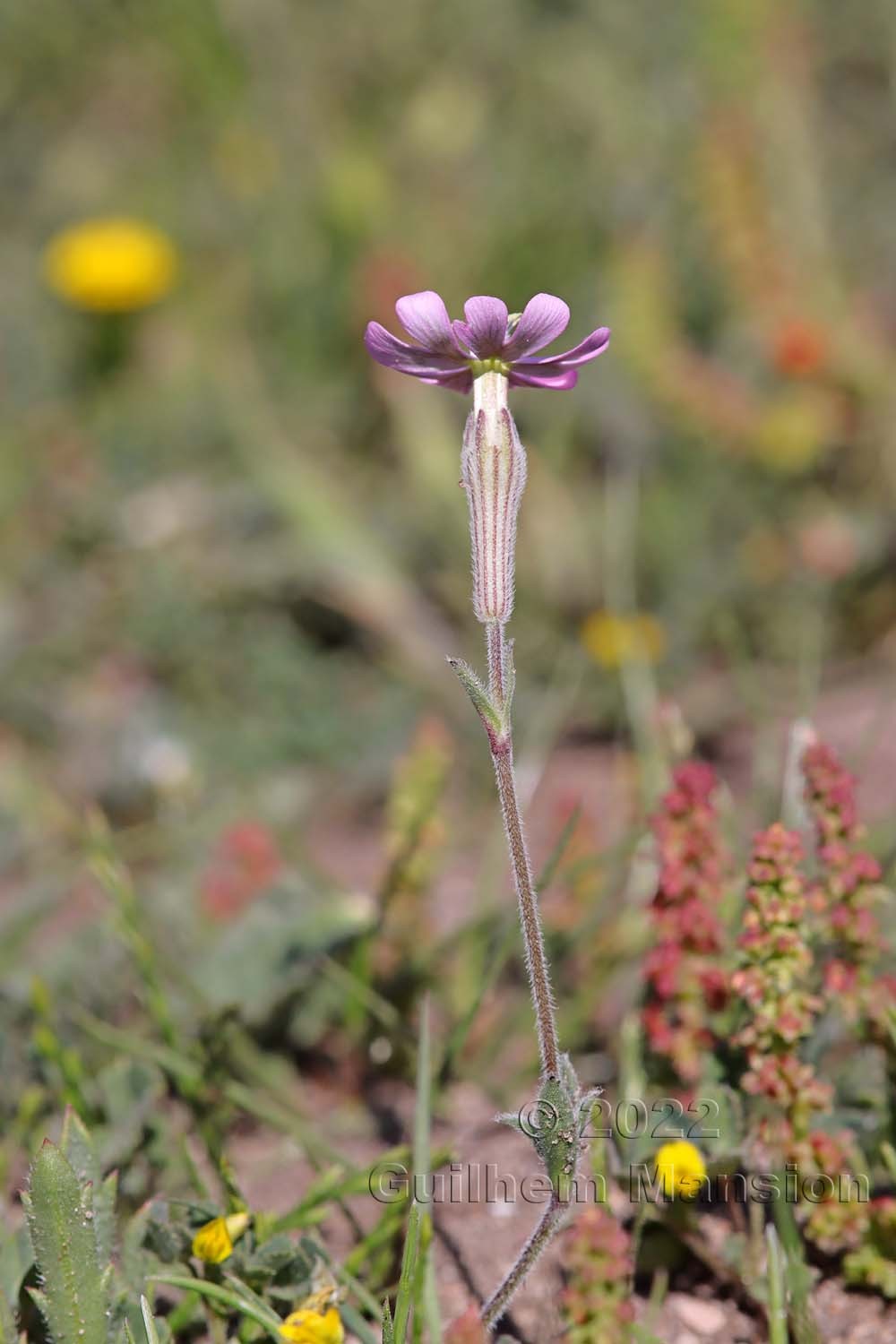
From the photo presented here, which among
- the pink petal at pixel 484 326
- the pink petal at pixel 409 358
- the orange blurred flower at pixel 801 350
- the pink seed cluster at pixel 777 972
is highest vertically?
the orange blurred flower at pixel 801 350

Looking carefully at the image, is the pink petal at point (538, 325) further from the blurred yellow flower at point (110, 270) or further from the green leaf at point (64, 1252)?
the blurred yellow flower at point (110, 270)

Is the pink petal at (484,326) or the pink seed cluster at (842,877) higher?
the pink petal at (484,326)

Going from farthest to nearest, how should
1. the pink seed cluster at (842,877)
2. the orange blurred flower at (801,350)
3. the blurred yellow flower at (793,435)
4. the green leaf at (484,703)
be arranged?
1. the orange blurred flower at (801,350)
2. the blurred yellow flower at (793,435)
3. the pink seed cluster at (842,877)
4. the green leaf at (484,703)

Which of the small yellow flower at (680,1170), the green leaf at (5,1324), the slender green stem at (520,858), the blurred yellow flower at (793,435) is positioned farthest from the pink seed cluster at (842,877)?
the blurred yellow flower at (793,435)

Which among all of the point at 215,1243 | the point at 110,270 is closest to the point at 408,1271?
the point at 215,1243

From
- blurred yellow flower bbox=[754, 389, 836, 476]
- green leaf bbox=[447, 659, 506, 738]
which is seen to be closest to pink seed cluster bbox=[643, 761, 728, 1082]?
green leaf bbox=[447, 659, 506, 738]

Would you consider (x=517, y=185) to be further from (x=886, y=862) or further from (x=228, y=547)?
(x=886, y=862)

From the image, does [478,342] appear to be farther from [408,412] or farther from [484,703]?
[408,412]
